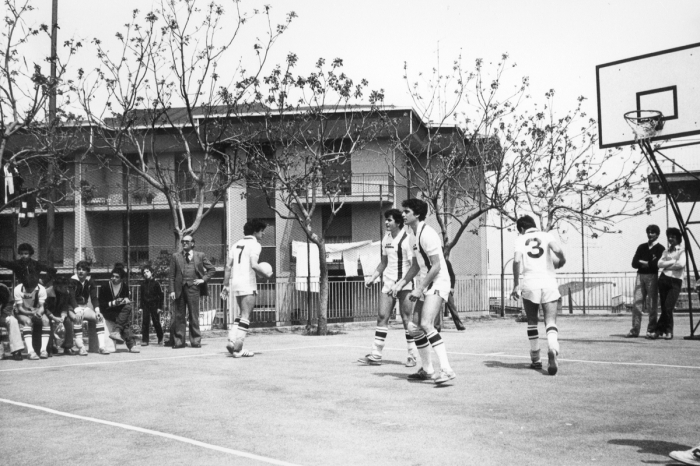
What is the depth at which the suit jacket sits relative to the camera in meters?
14.8

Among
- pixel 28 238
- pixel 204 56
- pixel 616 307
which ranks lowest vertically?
pixel 616 307

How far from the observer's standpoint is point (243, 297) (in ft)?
41.6

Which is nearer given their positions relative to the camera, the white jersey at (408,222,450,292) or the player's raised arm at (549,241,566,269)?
the white jersey at (408,222,450,292)

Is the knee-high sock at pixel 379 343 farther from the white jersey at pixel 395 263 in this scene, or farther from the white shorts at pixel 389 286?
the white jersey at pixel 395 263

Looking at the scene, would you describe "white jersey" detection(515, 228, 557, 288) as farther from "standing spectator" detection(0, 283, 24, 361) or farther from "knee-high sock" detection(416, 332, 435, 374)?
"standing spectator" detection(0, 283, 24, 361)

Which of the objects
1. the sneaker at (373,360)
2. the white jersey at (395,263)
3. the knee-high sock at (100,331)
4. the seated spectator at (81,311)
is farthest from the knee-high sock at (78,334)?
the white jersey at (395,263)

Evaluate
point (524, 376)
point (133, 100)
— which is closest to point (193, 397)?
point (524, 376)

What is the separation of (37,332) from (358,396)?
7.31 meters

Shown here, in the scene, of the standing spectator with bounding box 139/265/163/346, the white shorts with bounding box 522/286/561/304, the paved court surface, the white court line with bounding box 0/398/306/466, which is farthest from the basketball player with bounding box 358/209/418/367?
the standing spectator with bounding box 139/265/163/346

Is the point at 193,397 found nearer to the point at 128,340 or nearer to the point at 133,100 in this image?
the point at 128,340

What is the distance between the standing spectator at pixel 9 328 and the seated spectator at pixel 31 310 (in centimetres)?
10

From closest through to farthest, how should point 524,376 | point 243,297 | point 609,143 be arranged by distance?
point 524,376 → point 243,297 → point 609,143

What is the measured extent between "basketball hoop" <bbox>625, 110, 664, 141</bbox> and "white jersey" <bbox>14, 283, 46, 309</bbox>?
35.4ft

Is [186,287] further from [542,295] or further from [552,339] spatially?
[552,339]
